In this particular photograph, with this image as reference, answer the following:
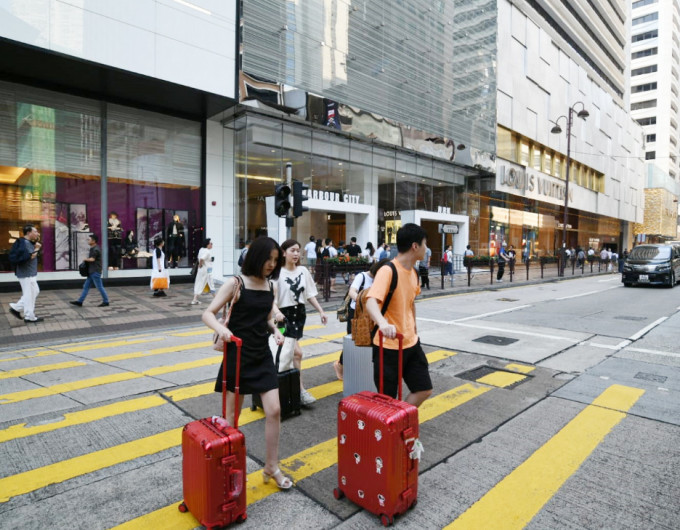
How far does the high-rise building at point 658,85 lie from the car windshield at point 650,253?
63165 mm

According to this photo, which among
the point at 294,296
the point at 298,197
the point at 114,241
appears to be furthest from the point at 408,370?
the point at 114,241

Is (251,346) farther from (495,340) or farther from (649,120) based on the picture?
(649,120)

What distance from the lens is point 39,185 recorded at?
47.6 ft

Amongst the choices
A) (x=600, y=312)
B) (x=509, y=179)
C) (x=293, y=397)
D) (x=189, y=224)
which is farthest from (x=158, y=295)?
(x=509, y=179)

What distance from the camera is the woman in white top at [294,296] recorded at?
180 inches

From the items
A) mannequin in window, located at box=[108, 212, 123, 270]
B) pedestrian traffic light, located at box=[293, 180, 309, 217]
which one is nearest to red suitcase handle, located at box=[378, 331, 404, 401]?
pedestrian traffic light, located at box=[293, 180, 309, 217]

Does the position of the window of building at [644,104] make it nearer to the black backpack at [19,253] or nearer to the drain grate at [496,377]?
the drain grate at [496,377]

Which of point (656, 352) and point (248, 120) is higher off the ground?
point (248, 120)

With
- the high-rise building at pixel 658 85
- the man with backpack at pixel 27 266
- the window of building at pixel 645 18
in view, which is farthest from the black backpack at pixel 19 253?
the window of building at pixel 645 18

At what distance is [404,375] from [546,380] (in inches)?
127

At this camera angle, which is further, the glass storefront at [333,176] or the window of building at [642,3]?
the window of building at [642,3]

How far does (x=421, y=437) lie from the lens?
395 cm

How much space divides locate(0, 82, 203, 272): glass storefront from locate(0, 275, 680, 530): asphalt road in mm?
9174

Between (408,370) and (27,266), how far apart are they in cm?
916
